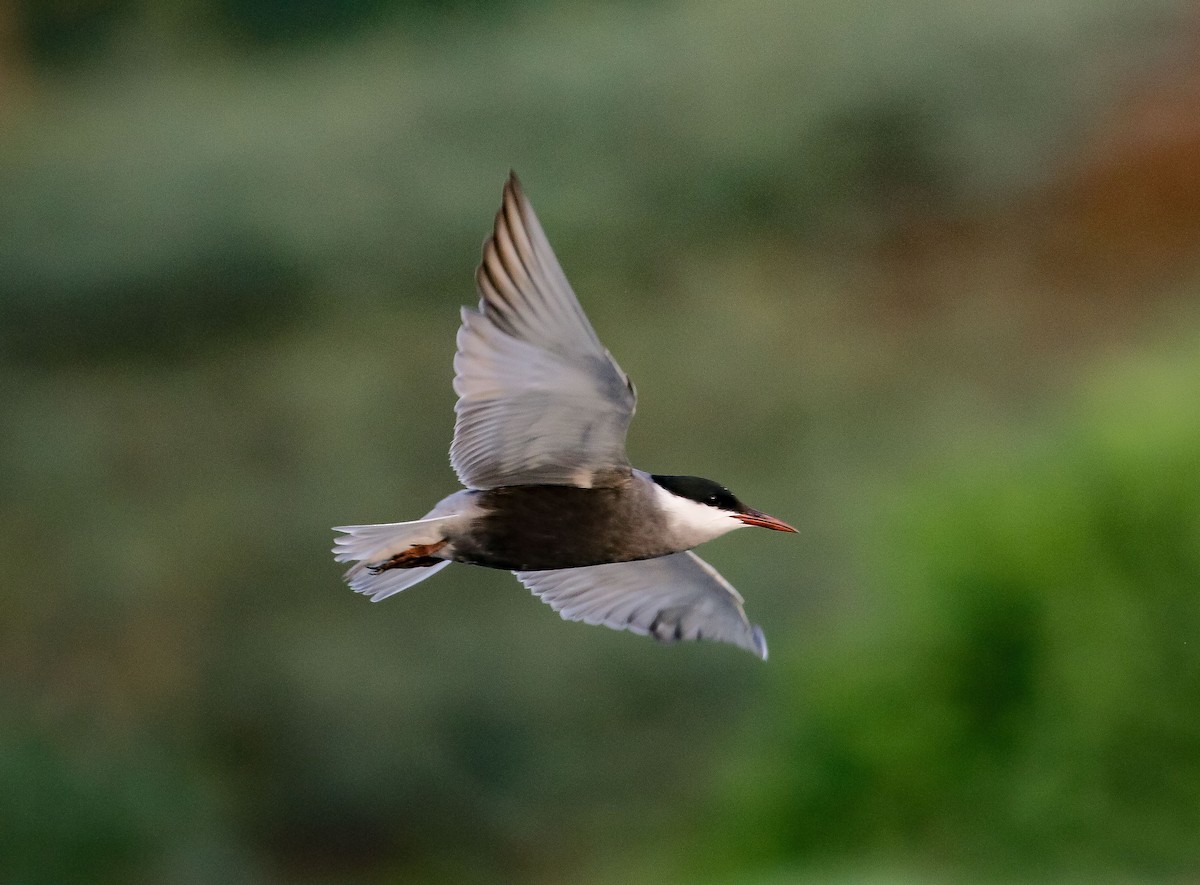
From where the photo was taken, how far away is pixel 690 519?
271 centimetres

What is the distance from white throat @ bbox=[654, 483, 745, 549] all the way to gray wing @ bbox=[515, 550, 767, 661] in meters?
0.43

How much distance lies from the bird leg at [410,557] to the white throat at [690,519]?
331mm

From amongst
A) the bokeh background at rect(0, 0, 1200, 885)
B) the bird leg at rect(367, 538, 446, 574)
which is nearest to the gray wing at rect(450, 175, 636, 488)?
the bird leg at rect(367, 538, 446, 574)

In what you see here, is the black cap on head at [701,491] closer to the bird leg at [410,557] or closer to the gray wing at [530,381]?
the gray wing at [530,381]

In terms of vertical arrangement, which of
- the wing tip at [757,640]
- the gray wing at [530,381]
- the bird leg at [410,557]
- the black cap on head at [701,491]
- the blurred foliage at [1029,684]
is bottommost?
the blurred foliage at [1029,684]

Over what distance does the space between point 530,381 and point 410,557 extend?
33 cm

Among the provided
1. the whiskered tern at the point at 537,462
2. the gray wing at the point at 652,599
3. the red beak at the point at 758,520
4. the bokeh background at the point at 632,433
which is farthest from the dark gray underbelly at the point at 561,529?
the bokeh background at the point at 632,433

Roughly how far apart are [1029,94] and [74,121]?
709cm

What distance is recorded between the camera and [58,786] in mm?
9609

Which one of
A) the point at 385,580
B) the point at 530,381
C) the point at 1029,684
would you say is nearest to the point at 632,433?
the point at 1029,684

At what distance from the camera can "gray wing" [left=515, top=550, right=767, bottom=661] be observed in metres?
3.16

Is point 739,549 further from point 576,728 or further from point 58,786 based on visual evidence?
point 58,786

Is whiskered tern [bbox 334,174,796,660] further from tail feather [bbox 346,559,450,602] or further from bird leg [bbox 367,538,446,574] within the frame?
tail feather [bbox 346,559,450,602]

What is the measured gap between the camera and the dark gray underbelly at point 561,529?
2668mm
